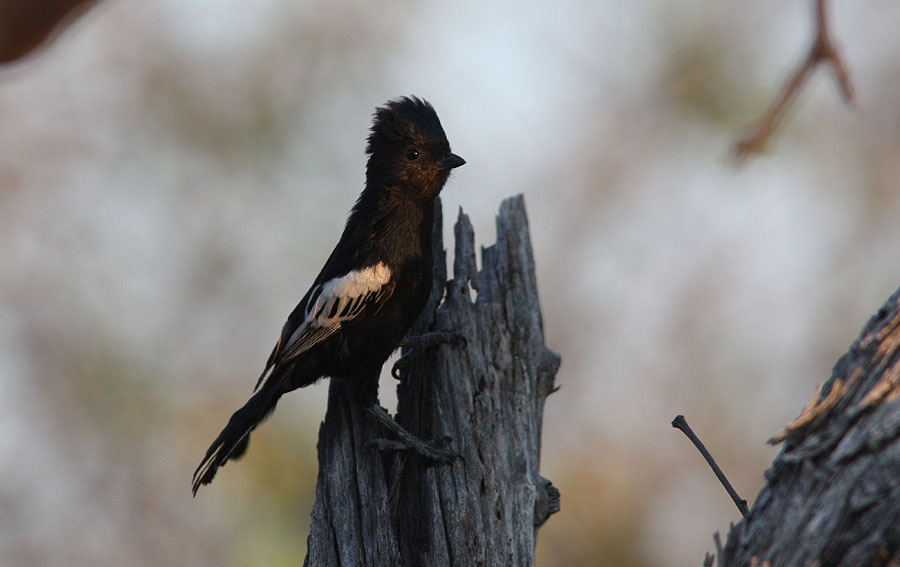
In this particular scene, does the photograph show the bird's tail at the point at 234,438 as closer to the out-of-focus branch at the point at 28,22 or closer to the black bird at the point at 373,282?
the black bird at the point at 373,282

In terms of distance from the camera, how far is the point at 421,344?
415cm

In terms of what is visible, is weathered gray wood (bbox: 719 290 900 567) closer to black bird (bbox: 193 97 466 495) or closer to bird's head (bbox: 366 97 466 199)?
black bird (bbox: 193 97 466 495)

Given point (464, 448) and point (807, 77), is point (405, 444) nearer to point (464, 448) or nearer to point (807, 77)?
point (464, 448)

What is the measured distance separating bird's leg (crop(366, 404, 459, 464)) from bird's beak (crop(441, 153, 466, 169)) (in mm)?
1420

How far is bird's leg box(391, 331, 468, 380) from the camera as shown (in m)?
3.99

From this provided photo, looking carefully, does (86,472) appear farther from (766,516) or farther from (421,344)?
(766,516)

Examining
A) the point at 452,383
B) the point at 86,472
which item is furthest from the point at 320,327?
the point at 86,472

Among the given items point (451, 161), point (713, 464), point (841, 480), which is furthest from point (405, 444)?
point (841, 480)

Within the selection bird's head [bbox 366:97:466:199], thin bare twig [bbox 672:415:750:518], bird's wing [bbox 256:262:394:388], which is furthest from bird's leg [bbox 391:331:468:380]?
thin bare twig [bbox 672:415:750:518]

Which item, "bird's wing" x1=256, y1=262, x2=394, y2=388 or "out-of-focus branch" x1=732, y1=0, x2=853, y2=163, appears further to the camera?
"bird's wing" x1=256, y1=262, x2=394, y2=388

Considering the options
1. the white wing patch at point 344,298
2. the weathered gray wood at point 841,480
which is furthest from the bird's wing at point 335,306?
the weathered gray wood at point 841,480

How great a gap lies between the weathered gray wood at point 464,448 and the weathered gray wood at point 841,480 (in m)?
1.33

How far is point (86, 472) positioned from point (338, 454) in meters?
5.67

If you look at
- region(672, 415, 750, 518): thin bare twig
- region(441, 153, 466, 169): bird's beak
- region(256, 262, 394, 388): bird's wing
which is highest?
region(441, 153, 466, 169): bird's beak
